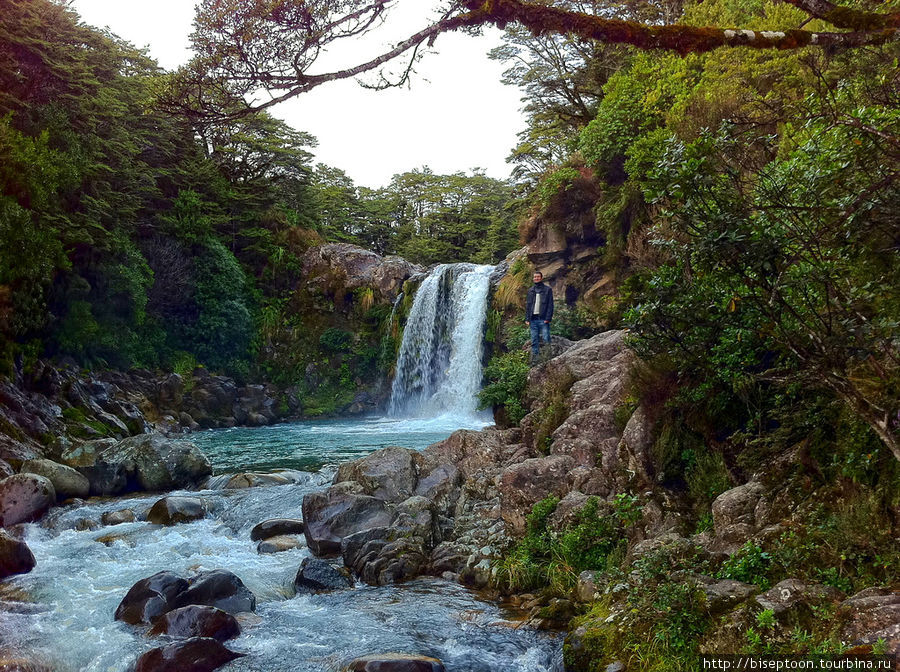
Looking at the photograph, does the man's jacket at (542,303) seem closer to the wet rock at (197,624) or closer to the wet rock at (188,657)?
the wet rock at (197,624)

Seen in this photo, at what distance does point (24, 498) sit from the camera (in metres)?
8.71

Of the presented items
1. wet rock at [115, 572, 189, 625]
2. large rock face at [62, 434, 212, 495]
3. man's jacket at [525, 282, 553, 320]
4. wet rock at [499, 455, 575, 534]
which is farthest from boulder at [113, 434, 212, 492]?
man's jacket at [525, 282, 553, 320]

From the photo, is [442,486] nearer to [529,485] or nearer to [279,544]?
[529,485]

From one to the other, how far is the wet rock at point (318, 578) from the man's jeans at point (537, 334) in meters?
6.98

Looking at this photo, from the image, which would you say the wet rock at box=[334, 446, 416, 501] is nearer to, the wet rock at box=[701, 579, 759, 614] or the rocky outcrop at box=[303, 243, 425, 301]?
the wet rock at box=[701, 579, 759, 614]

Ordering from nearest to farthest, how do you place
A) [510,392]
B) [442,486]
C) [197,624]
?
[197,624]
[442,486]
[510,392]

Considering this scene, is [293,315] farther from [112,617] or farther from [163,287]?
[112,617]

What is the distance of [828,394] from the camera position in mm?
4816

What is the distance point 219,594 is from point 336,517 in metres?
2.05

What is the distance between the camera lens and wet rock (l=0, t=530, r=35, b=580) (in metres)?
6.67

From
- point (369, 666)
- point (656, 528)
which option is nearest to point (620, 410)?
point (656, 528)

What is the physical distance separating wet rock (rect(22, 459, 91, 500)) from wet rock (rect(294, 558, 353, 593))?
18.9ft

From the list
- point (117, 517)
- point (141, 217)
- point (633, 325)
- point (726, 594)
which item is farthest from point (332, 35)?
point (141, 217)

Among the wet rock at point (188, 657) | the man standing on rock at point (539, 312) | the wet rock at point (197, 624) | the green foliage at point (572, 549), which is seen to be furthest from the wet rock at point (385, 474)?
the man standing on rock at point (539, 312)
